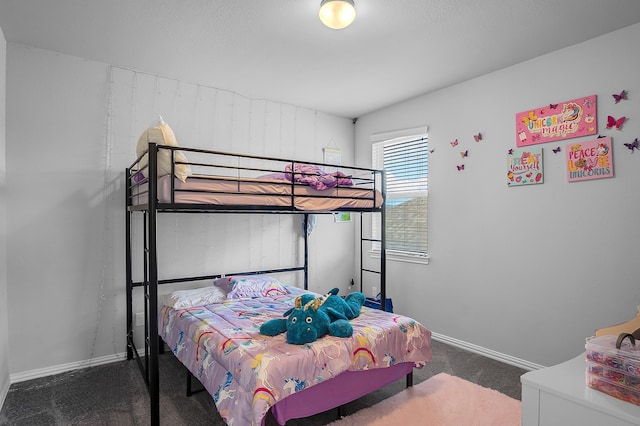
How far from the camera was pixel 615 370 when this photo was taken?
111cm

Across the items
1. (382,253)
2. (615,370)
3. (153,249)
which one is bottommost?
(615,370)

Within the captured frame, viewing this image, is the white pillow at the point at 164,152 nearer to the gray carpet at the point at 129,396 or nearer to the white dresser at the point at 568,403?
the gray carpet at the point at 129,396

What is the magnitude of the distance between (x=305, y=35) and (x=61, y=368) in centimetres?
325

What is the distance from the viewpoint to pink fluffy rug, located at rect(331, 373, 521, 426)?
2.18 meters

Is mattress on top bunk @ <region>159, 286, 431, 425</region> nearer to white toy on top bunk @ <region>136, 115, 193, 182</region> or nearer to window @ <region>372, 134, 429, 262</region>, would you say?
white toy on top bunk @ <region>136, 115, 193, 182</region>

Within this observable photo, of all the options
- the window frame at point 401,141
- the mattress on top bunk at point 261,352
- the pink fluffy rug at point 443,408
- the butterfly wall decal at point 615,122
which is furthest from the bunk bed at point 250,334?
the butterfly wall decal at point 615,122

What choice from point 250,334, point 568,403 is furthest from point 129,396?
point 568,403

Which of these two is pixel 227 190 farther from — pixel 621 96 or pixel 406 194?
pixel 621 96

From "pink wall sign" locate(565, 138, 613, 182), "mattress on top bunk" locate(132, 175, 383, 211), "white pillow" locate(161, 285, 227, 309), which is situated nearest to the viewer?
"mattress on top bunk" locate(132, 175, 383, 211)

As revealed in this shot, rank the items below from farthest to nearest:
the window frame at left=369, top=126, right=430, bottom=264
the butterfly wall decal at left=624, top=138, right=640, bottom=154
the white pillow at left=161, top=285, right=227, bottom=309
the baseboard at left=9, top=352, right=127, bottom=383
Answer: the window frame at left=369, top=126, right=430, bottom=264, the white pillow at left=161, top=285, right=227, bottom=309, the baseboard at left=9, top=352, right=127, bottom=383, the butterfly wall decal at left=624, top=138, right=640, bottom=154

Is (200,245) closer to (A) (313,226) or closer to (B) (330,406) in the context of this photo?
(A) (313,226)

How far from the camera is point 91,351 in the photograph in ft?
9.78

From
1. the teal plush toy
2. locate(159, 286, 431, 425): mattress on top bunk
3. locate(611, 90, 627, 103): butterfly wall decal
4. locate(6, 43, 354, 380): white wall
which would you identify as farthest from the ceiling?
locate(159, 286, 431, 425): mattress on top bunk

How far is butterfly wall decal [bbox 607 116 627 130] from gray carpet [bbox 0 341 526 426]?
201 centimetres
